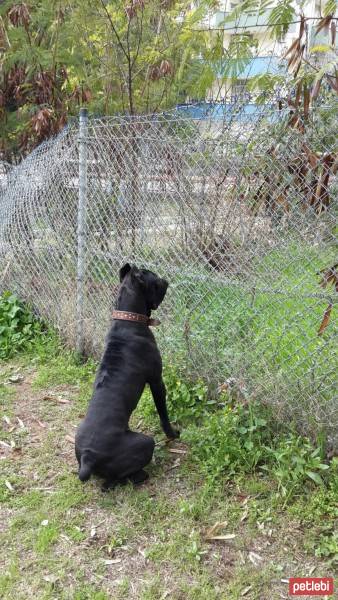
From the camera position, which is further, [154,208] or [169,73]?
[169,73]

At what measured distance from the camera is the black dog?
9.50 ft

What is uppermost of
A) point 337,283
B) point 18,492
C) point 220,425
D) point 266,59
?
point 266,59

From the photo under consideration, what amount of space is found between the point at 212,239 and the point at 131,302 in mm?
956

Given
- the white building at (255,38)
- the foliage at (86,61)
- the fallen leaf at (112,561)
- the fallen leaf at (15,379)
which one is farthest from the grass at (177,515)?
the foliage at (86,61)

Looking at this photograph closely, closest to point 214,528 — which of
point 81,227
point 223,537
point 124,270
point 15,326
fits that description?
point 223,537

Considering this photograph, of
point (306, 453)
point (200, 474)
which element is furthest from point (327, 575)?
point (200, 474)

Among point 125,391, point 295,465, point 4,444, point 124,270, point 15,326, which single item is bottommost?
point 15,326

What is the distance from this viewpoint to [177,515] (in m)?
2.85

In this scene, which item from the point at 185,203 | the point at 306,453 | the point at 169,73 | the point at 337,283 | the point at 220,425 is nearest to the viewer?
the point at 337,283

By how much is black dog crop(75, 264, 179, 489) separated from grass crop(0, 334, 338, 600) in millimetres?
223

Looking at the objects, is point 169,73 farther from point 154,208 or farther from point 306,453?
point 306,453

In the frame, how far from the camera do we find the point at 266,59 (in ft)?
16.6

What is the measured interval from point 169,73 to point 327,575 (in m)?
5.20

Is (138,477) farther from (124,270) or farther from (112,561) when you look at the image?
(124,270)
